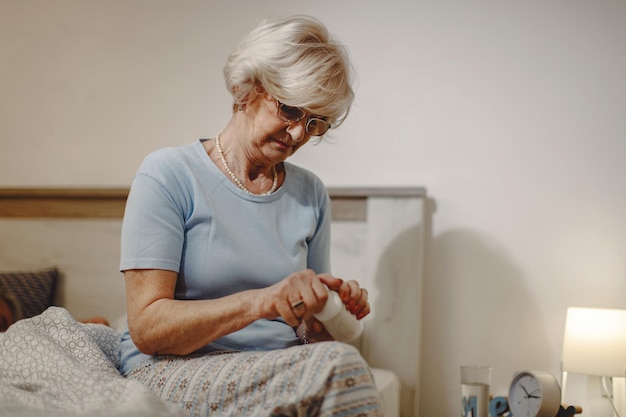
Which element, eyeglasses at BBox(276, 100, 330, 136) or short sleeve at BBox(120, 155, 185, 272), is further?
eyeglasses at BBox(276, 100, 330, 136)

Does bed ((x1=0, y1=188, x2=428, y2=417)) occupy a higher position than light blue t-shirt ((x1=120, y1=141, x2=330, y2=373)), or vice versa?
light blue t-shirt ((x1=120, y1=141, x2=330, y2=373))

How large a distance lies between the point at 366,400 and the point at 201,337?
0.32m

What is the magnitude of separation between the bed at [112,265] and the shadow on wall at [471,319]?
0.32 ft

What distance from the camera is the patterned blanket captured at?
89 centimetres

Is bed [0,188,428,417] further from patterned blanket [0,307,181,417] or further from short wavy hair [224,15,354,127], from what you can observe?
short wavy hair [224,15,354,127]

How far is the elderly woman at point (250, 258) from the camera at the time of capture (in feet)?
3.24

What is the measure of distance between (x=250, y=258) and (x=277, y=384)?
382 millimetres

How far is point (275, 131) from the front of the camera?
4.55 ft

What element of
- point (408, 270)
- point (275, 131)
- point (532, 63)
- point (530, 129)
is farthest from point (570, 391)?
point (275, 131)

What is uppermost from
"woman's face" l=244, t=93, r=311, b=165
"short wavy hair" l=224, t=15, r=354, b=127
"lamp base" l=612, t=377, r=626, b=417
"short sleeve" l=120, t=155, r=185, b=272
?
"short wavy hair" l=224, t=15, r=354, b=127

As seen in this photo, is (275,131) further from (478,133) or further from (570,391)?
(570,391)

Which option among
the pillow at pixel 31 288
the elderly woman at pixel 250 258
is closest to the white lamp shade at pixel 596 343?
the elderly woman at pixel 250 258

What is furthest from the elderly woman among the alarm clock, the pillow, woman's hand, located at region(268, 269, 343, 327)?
the pillow

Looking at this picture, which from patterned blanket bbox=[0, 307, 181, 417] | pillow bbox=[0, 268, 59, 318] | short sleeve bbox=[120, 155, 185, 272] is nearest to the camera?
patterned blanket bbox=[0, 307, 181, 417]
